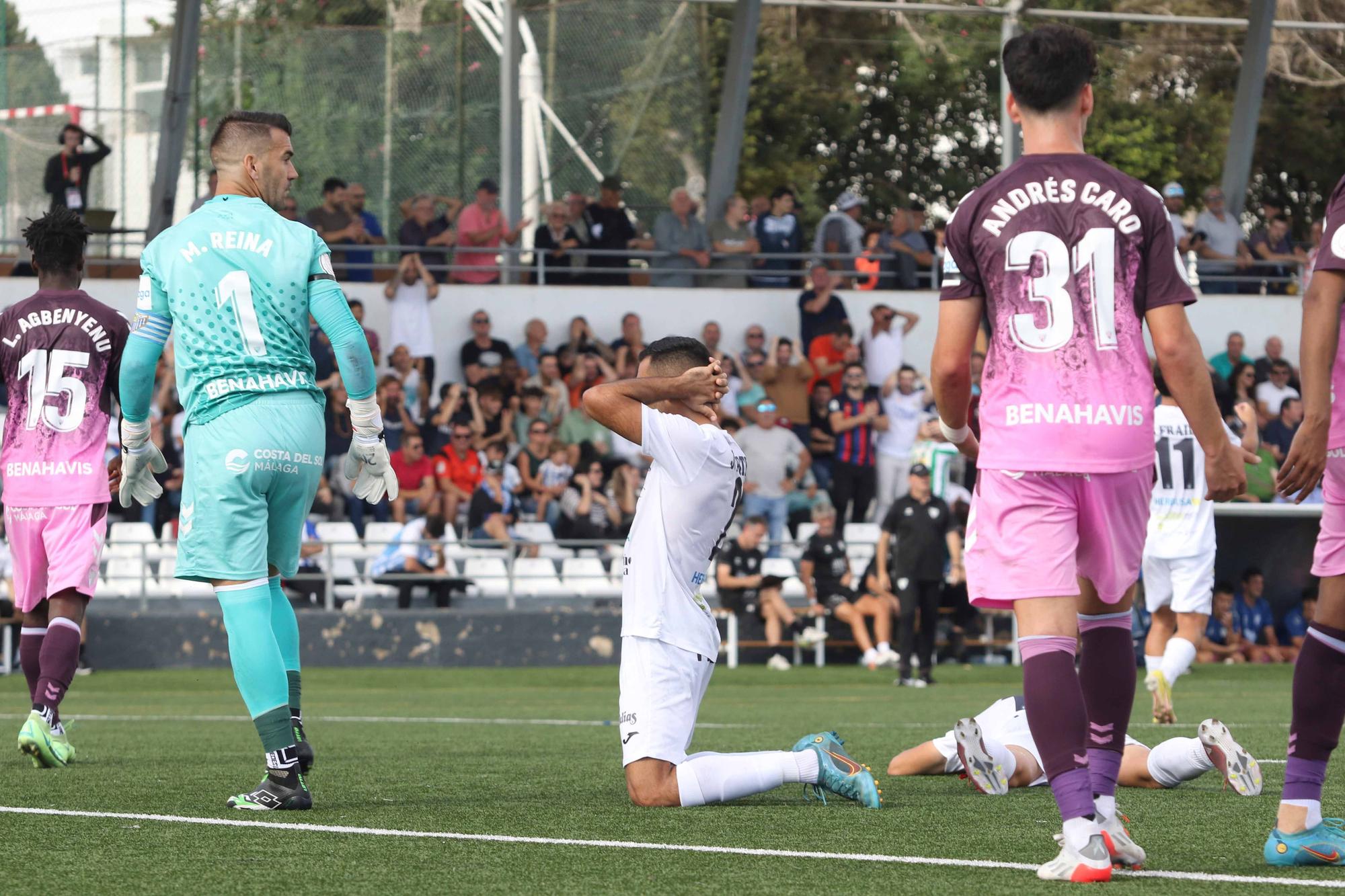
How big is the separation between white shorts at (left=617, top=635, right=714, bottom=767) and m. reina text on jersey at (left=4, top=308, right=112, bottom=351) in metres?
3.20

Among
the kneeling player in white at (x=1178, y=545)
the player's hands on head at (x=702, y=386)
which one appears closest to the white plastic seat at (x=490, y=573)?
the kneeling player in white at (x=1178, y=545)

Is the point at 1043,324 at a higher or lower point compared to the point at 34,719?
higher

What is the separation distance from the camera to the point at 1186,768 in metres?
6.62

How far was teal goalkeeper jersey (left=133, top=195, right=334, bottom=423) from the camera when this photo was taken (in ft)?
20.2

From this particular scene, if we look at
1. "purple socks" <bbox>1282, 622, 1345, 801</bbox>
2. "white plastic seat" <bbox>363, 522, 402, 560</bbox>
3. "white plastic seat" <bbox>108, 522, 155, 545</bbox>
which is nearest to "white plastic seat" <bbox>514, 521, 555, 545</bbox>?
"white plastic seat" <bbox>363, 522, 402, 560</bbox>

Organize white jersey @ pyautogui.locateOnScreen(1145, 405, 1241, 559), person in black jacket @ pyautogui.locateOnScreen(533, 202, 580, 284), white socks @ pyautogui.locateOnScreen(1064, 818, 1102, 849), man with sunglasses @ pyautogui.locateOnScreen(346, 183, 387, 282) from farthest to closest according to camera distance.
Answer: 1. person in black jacket @ pyautogui.locateOnScreen(533, 202, 580, 284)
2. man with sunglasses @ pyautogui.locateOnScreen(346, 183, 387, 282)
3. white jersey @ pyautogui.locateOnScreen(1145, 405, 1241, 559)
4. white socks @ pyautogui.locateOnScreen(1064, 818, 1102, 849)

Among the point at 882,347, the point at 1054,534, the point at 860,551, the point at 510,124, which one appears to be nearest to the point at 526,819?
the point at 1054,534

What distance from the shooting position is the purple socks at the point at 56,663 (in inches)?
304

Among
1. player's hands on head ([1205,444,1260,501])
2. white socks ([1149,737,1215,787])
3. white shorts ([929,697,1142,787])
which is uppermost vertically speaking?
player's hands on head ([1205,444,1260,501])

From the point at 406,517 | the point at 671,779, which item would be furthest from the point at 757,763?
the point at 406,517

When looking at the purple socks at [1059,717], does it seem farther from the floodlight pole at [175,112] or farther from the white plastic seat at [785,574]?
the floodlight pole at [175,112]

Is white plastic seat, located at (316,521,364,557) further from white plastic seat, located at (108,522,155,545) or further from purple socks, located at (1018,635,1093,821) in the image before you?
purple socks, located at (1018,635,1093,821)

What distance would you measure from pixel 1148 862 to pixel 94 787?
389cm

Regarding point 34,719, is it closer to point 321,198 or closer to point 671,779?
point 671,779
